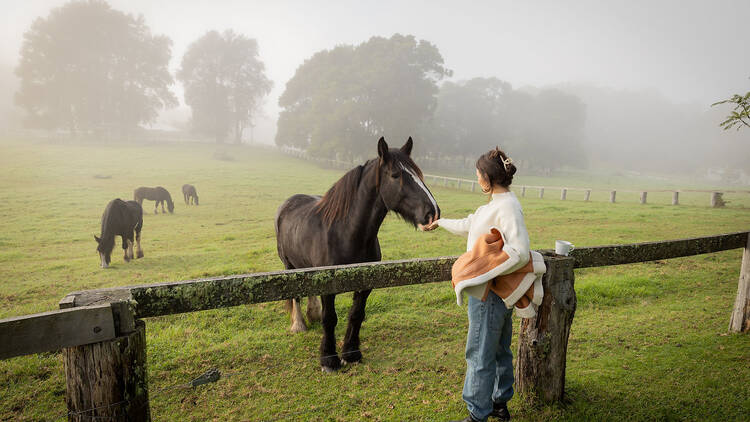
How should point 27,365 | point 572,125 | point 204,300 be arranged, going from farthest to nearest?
1. point 572,125
2. point 27,365
3. point 204,300

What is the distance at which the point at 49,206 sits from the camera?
14.5 meters

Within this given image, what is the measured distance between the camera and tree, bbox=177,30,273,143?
141ft

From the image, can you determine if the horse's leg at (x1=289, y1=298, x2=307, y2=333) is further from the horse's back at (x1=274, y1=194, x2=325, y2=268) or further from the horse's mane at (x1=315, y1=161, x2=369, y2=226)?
the horse's mane at (x1=315, y1=161, x2=369, y2=226)

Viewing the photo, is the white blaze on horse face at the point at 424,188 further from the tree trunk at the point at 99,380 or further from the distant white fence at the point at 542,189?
the distant white fence at the point at 542,189

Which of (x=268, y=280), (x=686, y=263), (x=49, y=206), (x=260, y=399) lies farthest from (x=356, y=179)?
(x=49, y=206)

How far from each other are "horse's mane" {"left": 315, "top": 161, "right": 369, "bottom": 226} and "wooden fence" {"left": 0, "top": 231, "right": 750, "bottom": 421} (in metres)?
1.69

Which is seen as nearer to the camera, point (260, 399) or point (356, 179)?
point (260, 399)

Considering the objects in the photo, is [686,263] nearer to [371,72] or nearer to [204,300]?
[204,300]

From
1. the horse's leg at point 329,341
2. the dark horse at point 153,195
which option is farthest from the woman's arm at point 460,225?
the dark horse at point 153,195

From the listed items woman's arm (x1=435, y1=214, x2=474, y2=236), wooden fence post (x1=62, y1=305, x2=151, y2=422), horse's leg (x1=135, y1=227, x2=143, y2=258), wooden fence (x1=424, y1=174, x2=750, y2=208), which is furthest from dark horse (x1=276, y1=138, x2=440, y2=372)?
wooden fence (x1=424, y1=174, x2=750, y2=208)

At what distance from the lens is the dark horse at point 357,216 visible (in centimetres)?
354

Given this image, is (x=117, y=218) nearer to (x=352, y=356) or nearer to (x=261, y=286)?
(x=352, y=356)

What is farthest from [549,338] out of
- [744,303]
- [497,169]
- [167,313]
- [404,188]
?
[744,303]

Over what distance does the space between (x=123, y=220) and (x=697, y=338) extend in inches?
Result: 485
